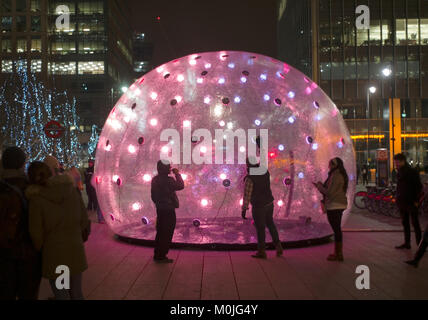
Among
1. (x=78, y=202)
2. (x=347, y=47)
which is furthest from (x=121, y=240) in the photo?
(x=347, y=47)

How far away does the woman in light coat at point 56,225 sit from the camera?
178 inches

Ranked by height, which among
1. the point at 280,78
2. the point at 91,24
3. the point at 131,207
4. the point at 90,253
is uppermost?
the point at 91,24

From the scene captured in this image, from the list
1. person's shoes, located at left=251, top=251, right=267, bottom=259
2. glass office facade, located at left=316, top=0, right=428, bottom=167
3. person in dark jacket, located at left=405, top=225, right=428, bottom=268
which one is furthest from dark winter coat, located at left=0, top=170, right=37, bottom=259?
glass office facade, located at left=316, top=0, right=428, bottom=167

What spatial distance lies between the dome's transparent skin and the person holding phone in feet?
4.80

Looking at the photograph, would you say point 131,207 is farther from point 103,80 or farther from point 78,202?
point 103,80

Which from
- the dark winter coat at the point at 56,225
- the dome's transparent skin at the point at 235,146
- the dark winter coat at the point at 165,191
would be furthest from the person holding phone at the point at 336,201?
the dark winter coat at the point at 56,225

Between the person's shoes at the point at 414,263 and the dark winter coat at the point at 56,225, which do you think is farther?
the person's shoes at the point at 414,263

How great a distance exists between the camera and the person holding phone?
852cm

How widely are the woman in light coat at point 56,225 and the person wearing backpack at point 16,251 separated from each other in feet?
0.25

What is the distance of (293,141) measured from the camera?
10164 millimetres

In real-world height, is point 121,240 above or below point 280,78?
below

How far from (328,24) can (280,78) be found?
41.5 m

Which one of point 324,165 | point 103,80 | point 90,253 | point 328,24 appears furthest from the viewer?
point 103,80

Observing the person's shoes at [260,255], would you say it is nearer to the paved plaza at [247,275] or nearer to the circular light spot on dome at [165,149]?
the paved plaza at [247,275]
